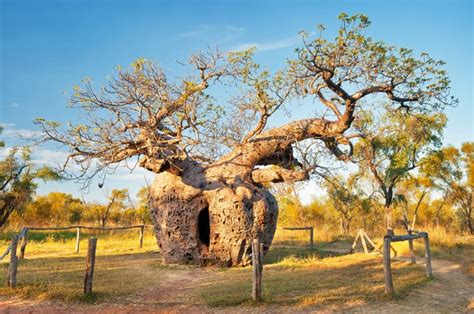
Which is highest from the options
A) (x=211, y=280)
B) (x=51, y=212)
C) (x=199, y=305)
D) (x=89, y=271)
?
(x=51, y=212)

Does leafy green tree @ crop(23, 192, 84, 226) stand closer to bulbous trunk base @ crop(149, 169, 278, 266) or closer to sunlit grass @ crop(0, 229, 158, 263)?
sunlit grass @ crop(0, 229, 158, 263)

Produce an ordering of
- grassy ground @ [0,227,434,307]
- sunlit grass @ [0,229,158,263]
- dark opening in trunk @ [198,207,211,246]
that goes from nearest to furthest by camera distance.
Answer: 1. grassy ground @ [0,227,434,307]
2. dark opening in trunk @ [198,207,211,246]
3. sunlit grass @ [0,229,158,263]

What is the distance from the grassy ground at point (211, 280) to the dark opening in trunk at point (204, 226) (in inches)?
44.1

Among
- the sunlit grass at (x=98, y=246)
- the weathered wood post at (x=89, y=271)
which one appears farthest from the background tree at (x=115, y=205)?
the weathered wood post at (x=89, y=271)

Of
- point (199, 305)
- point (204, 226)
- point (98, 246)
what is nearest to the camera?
point (199, 305)

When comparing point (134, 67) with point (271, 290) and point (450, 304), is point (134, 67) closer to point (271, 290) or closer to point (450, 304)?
point (271, 290)

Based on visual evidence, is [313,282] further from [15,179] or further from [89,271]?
[15,179]

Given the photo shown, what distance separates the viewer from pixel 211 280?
8.77 m

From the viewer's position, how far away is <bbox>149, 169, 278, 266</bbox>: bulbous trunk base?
34.3 ft

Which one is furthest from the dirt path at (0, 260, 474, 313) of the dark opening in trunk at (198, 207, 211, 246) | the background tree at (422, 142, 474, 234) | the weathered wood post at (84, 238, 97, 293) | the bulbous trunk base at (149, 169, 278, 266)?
the background tree at (422, 142, 474, 234)

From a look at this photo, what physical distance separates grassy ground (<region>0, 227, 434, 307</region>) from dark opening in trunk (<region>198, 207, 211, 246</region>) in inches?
44.1

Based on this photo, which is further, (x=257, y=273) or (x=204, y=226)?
(x=204, y=226)

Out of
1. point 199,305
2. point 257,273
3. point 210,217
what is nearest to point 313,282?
point 257,273

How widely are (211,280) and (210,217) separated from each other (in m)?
2.29
